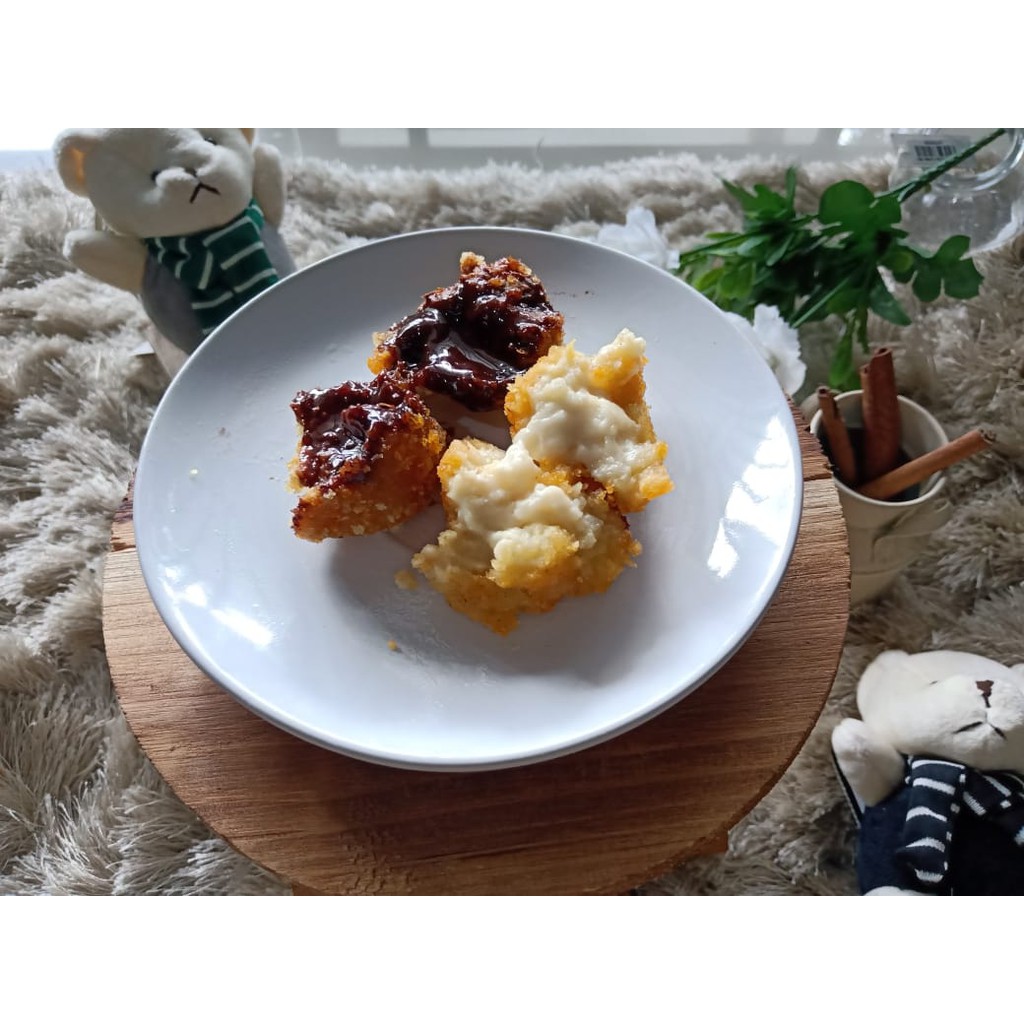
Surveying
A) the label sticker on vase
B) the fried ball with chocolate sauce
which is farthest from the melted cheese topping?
the label sticker on vase

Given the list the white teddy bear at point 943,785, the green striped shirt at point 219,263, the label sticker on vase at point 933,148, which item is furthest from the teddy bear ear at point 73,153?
the label sticker on vase at point 933,148

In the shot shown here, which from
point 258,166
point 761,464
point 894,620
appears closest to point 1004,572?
point 894,620

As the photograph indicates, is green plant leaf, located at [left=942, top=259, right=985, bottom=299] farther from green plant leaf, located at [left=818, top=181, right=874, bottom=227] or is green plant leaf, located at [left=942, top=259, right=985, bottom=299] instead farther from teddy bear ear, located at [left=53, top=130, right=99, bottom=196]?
teddy bear ear, located at [left=53, top=130, right=99, bottom=196]

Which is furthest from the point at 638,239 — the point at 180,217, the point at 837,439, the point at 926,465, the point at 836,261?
the point at 180,217

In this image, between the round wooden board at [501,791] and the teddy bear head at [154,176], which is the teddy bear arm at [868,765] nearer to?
the round wooden board at [501,791]

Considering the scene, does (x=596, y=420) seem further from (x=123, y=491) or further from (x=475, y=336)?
(x=123, y=491)

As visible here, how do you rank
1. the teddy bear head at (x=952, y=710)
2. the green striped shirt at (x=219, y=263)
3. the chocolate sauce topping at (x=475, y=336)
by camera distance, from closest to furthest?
the chocolate sauce topping at (x=475, y=336) < the teddy bear head at (x=952, y=710) < the green striped shirt at (x=219, y=263)
